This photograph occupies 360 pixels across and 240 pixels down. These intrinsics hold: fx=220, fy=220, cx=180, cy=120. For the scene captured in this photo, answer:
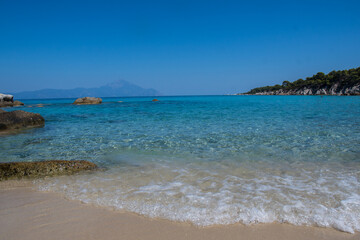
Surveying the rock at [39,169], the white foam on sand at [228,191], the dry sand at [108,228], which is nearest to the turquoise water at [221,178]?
the white foam on sand at [228,191]

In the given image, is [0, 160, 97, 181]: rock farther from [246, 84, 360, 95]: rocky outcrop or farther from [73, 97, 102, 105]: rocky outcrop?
[246, 84, 360, 95]: rocky outcrop

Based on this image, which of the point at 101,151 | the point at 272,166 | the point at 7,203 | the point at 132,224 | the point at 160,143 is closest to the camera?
the point at 132,224

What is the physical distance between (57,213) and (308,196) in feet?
13.3

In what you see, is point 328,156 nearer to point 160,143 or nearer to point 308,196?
point 308,196

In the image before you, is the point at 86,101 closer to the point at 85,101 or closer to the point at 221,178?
the point at 85,101

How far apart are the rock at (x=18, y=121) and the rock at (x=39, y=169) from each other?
350 inches

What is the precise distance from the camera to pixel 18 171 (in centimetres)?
501

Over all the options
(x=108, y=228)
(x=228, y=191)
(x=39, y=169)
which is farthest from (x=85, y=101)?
(x=108, y=228)

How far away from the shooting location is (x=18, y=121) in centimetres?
1273

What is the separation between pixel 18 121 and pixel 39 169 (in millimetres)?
9782

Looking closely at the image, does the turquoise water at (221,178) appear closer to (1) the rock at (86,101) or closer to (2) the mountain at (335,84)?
(1) the rock at (86,101)

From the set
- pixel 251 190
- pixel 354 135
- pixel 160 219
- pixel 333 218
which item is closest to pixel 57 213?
pixel 160 219

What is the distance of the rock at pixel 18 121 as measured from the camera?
39.9ft

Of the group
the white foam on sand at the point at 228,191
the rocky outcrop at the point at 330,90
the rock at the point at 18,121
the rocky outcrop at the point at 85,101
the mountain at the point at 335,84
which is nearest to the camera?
the white foam on sand at the point at 228,191
